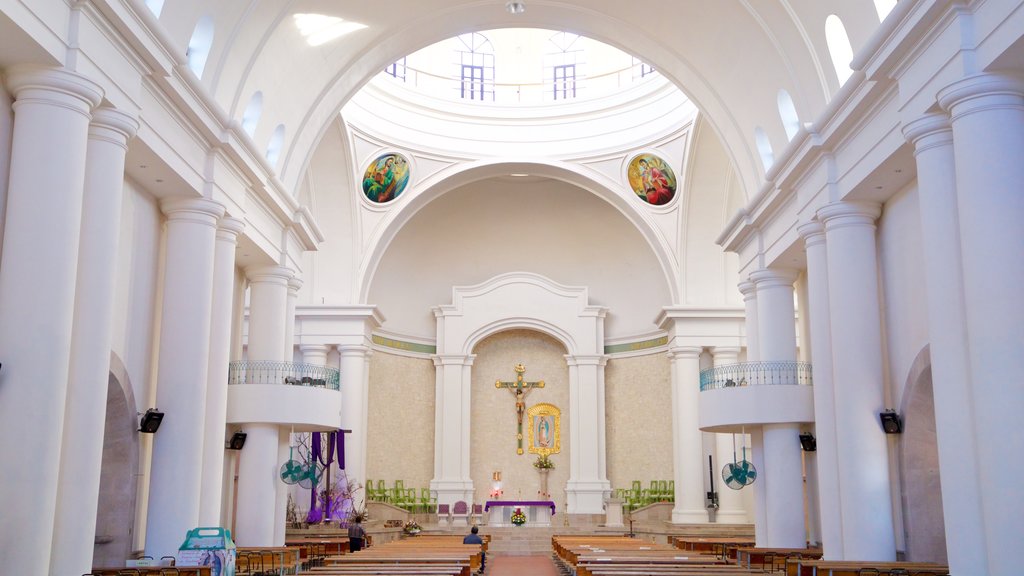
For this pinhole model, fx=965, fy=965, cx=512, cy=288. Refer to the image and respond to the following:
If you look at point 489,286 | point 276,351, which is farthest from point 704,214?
point 276,351

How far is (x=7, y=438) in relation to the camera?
372 inches

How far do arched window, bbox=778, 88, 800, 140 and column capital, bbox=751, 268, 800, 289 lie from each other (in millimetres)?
2912

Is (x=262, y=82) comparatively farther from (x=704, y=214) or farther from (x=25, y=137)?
(x=704, y=214)

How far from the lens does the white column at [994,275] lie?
32.2 feet

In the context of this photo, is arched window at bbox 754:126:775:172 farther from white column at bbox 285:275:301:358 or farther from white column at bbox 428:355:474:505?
white column at bbox 428:355:474:505

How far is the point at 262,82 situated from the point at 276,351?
5103 mm

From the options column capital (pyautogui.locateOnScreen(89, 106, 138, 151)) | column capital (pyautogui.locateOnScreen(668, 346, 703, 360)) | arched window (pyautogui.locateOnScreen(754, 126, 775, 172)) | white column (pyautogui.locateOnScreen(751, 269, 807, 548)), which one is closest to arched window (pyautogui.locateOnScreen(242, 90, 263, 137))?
column capital (pyautogui.locateOnScreen(89, 106, 138, 151))

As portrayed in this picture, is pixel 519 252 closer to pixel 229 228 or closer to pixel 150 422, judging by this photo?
pixel 229 228

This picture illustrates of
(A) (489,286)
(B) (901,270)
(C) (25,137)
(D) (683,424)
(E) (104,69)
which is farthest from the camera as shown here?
(A) (489,286)

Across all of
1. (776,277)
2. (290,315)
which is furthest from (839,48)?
(290,315)

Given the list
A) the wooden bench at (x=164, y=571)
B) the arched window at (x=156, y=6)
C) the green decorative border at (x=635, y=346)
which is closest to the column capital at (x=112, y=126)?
the arched window at (x=156, y=6)

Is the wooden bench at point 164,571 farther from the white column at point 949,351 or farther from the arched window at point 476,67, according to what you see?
the arched window at point 476,67

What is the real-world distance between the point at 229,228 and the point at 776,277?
33.9 ft

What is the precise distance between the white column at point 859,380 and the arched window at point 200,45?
388 inches
